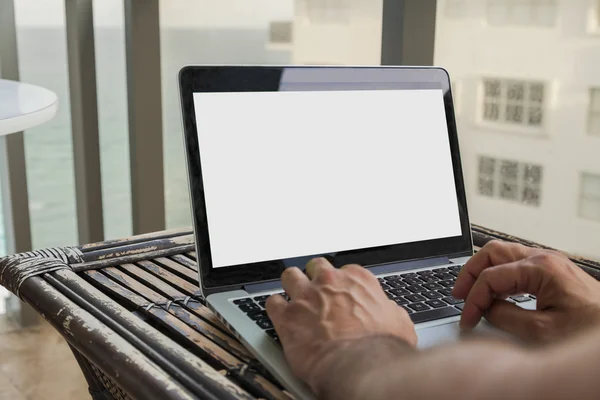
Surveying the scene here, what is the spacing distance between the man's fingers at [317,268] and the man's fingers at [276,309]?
0.03 meters

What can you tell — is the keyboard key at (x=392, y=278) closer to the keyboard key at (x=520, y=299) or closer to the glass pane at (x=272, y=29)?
the keyboard key at (x=520, y=299)

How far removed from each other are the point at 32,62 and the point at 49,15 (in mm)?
235

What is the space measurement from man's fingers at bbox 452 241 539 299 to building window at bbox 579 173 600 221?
482cm

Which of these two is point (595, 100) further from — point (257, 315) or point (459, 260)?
→ point (257, 315)

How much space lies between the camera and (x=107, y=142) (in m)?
2.50

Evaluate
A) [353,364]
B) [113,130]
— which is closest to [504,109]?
[113,130]

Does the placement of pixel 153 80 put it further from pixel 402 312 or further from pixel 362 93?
pixel 402 312

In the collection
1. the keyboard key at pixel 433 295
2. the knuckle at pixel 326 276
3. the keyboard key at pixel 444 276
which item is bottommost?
the keyboard key at pixel 444 276

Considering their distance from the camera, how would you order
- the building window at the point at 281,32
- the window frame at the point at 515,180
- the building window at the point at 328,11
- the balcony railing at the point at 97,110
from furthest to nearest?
the building window at the point at 281,32, the window frame at the point at 515,180, the building window at the point at 328,11, the balcony railing at the point at 97,110

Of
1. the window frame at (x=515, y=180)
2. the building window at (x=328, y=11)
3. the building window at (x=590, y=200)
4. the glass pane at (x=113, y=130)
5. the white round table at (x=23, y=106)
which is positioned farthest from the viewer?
the window frame at (x=515, y=180)

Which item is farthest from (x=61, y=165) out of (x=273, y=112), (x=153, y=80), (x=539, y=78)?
(x=539, y=78)

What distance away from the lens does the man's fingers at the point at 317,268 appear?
50cm

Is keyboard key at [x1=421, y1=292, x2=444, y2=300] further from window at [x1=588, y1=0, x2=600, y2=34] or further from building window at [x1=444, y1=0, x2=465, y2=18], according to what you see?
building window at [x1=444, y1=0, x2=465, y2=18]

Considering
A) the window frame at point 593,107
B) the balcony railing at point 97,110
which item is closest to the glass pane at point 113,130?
the balcony railing at point 97,110
